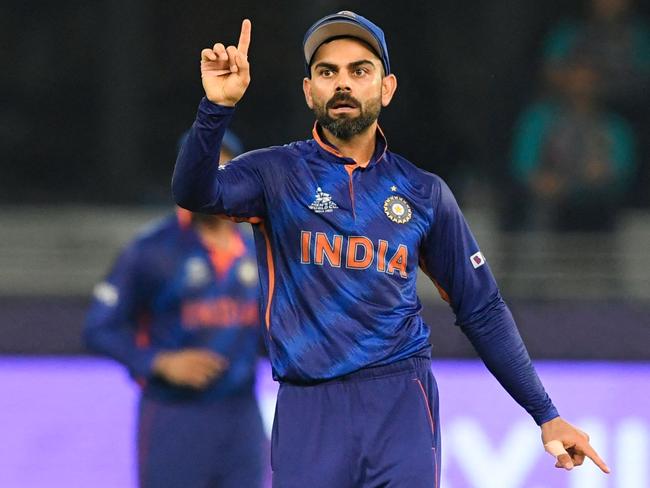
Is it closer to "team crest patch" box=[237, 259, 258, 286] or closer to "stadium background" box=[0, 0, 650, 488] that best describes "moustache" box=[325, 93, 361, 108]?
"team crest patch" box=[237, 259, 258, 286]

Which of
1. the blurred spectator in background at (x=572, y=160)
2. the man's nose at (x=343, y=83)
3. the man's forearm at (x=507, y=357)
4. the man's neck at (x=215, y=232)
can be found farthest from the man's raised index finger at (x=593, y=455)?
the blurred spectator in background at (x=572, y=160)

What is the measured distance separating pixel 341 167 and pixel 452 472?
3313 mm

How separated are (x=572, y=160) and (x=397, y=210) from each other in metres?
3.63

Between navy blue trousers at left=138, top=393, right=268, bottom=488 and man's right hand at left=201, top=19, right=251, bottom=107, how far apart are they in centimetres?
201

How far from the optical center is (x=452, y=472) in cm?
703

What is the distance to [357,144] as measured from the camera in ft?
13.4

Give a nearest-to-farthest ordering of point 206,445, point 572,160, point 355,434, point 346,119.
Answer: point 355,434 < point 346,119 < point 206,445 < point 572,160

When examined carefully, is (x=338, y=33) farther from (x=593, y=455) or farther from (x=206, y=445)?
(x=206, y=445)

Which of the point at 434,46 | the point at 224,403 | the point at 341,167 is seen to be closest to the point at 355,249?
the point at 341,167

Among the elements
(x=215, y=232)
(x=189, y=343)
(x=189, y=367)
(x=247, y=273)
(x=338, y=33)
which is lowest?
(x=189, y=367)

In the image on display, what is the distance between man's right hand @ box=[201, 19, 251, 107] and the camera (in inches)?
143

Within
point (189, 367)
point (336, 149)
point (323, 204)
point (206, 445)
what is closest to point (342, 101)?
point (336, 149)

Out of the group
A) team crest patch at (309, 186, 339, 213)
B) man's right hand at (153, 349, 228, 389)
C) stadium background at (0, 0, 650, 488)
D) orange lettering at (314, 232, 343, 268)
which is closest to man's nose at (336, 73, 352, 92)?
team crest patch at (309, 186, 339, 213)

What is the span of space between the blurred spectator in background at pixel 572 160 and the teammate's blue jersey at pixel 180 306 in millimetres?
2332
